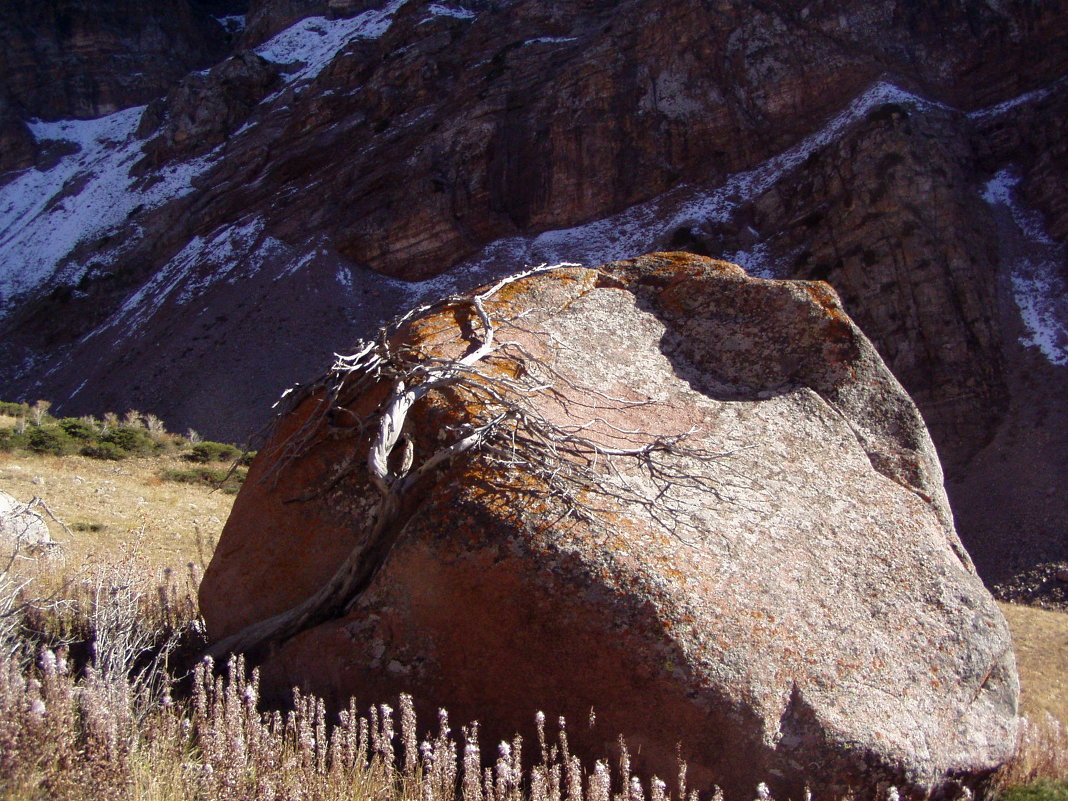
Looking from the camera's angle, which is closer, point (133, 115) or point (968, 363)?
point (968, 363)

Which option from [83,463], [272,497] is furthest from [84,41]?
[272,497]

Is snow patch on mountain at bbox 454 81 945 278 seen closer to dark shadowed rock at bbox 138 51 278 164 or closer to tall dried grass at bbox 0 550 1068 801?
dark shadowed rock at bbox 138 51 278 164

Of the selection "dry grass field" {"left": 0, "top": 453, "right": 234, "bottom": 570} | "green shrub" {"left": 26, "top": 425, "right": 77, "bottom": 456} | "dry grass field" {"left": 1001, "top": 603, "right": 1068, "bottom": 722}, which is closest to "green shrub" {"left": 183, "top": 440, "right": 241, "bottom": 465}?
"green shrub" {"left": 26, "top": 425, "right": 77, "bottom": 456}

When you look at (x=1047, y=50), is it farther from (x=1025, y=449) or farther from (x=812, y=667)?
(x=812, y=667)

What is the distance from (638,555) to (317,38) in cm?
6184

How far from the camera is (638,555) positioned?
3387mm

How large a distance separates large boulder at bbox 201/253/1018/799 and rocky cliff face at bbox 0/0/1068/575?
21.2m

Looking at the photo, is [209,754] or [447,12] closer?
[209,754]

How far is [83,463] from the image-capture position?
1443cm

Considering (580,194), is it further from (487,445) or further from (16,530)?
(487,445)

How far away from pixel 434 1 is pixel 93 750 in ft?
184

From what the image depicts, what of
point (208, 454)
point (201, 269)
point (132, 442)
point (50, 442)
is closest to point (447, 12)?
point (201, 269)

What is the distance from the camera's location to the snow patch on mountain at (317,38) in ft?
174

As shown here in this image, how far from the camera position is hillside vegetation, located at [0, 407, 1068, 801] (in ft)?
7.73
